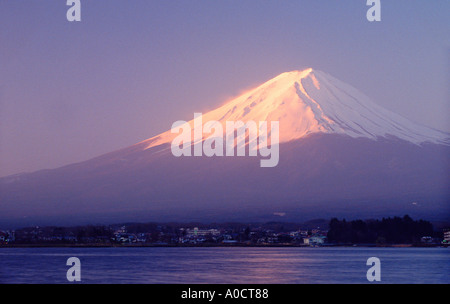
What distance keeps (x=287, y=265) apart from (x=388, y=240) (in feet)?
94.0

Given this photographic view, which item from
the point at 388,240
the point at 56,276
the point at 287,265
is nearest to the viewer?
the point at 56,276
